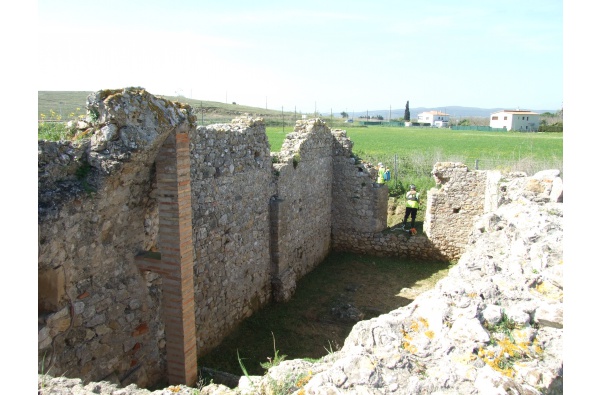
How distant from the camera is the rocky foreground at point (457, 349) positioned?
3.07 meters

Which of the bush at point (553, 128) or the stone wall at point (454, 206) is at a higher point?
the bush at point (553, 128)

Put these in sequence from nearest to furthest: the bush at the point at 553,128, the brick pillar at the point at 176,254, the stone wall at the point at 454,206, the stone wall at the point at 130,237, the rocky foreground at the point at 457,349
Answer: the rocky foreground at the point at 457,349 < the stone wall at the point at 130,237 < the brick pillar at the point at 176,254 < the stone wall at the point at 454,206 < the bush at the point at 553,128

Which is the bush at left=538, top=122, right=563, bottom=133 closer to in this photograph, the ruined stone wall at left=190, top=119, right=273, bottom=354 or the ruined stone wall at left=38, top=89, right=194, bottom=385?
the ruined stone wall at left=190, top=119, right=273, bottom=354

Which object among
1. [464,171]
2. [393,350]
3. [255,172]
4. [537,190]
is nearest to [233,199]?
[255,172]

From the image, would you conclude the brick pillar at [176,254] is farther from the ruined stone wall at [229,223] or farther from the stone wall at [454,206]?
the stone wall at [454,206]

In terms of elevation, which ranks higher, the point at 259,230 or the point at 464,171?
the point at 464,171

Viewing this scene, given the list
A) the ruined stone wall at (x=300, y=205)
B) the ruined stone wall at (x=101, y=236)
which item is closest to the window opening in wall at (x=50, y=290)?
the ruined stone wall at (x=101, y=236)

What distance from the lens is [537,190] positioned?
26.8 feet

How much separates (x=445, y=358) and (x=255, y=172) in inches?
266

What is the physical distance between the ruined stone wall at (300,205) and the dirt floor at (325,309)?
18.7 inches

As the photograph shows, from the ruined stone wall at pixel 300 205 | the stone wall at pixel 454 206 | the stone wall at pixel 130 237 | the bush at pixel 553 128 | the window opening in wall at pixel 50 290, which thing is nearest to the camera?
the window opening in wall at pixel 50 290

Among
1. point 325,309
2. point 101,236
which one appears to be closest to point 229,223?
point 325,309

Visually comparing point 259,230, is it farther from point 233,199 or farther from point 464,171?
point 464,171

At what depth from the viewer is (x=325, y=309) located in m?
10.5
